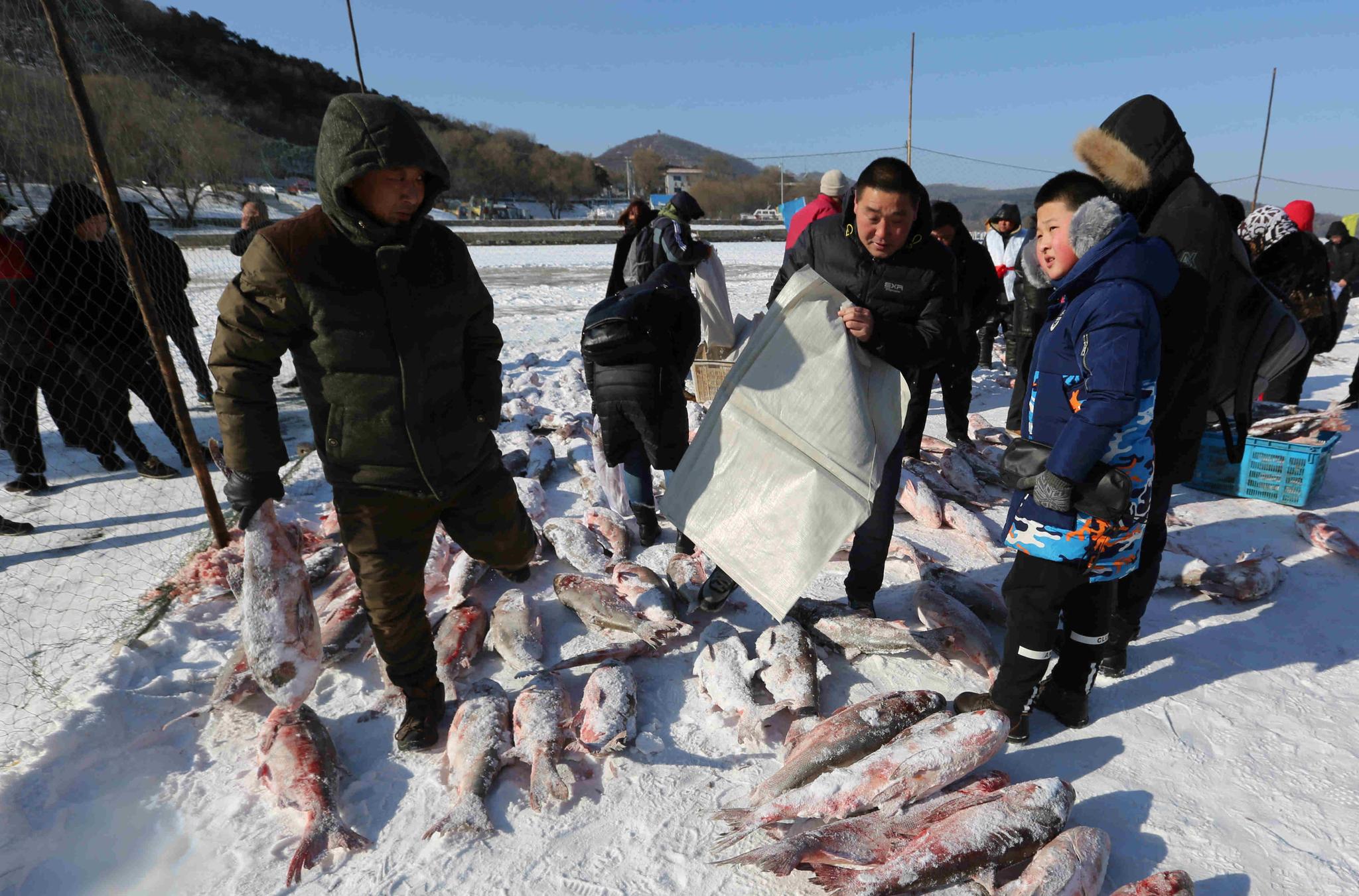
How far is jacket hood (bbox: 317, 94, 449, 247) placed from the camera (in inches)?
78.0

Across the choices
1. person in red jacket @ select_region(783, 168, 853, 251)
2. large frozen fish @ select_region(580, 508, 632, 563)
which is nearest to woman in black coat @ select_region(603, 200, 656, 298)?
person in red jacket @ select_region(783, 168, 853, 251)

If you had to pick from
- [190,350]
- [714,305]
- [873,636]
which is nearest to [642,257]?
[714,305]

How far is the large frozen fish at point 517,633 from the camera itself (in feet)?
10.2

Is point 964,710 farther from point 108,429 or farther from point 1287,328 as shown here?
point 108,429

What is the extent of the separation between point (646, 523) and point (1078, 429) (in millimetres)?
2613

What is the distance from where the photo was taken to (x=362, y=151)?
1979 millimetres

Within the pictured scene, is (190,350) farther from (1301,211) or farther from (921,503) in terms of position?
(1301,211)

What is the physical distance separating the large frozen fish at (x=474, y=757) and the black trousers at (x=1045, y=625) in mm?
1897

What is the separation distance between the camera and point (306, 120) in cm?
7269

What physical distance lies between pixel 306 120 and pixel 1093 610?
88706 millimetres

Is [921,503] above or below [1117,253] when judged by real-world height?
below

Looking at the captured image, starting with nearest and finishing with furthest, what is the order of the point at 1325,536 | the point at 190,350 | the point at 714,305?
the point at 1325,536 < the point at 190,350 < the point at 714,305

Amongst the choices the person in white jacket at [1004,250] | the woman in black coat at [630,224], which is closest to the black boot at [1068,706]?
the woman in black coat at [630,224]

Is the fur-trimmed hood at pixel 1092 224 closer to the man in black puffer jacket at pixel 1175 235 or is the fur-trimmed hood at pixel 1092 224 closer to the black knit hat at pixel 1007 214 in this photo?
the man in black puffer jacket at pixel 1175 235
